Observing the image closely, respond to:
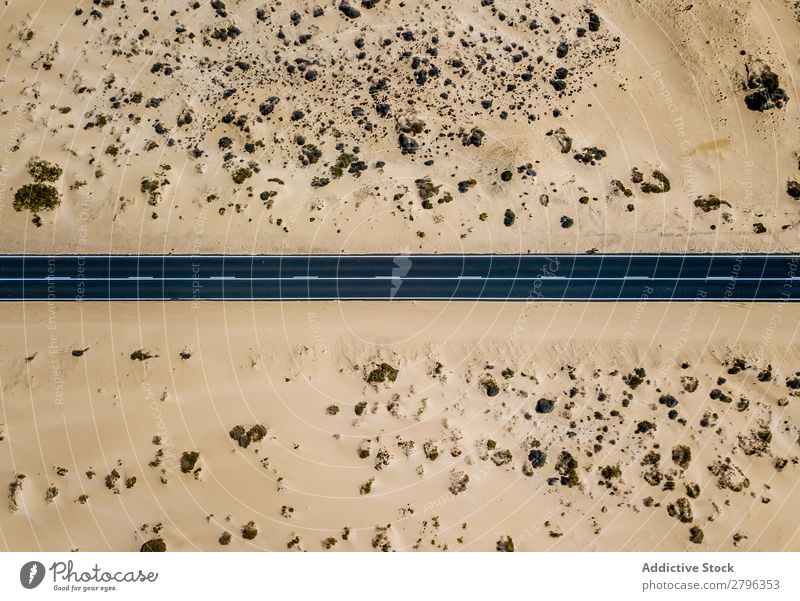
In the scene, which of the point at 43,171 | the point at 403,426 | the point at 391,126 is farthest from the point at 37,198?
the point at 403,426

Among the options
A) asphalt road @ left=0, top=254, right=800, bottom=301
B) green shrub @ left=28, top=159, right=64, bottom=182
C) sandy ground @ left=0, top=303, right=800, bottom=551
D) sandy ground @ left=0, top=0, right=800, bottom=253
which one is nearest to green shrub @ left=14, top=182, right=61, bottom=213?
green shrub @ left=28, top=159, right=64, bottom=182

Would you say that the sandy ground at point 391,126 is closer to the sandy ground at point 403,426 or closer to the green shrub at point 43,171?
the green shrub at point 43,171

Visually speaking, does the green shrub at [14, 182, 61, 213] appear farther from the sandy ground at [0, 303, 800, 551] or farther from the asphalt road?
the sandy ground at [0, 303, 800, 551]

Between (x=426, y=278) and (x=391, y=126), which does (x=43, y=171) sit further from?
(x=426, y=278)

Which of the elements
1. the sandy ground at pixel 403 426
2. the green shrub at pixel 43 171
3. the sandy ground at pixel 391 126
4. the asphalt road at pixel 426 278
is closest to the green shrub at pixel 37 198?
the green shrub at pixel 43 171

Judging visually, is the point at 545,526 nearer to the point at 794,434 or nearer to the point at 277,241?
the point at 794,434

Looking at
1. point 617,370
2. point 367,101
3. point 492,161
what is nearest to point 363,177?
point 367,101
